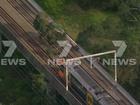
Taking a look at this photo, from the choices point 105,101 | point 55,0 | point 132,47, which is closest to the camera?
point 105,101

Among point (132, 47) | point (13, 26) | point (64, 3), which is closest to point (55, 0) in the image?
point (64, 3)

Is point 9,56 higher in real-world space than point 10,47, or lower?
lower

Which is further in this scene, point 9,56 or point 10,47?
point 10,47

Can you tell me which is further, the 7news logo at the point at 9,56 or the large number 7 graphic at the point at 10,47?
the large number 7 graphic at the point at 10,47

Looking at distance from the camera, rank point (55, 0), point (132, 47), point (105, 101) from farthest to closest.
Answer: point (55, 0)
point (132, 47)
point (105, 101)

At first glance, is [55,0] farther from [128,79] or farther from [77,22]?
[128,79]

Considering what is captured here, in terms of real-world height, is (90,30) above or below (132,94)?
above

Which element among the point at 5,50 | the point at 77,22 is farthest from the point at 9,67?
the point at 77,22

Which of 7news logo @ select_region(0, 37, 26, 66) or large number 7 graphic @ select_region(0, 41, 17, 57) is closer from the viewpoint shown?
7news logo @ select_region(0, 37, 26, 66)

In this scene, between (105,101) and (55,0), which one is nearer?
(105,101)

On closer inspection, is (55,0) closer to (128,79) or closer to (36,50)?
(36,50)
